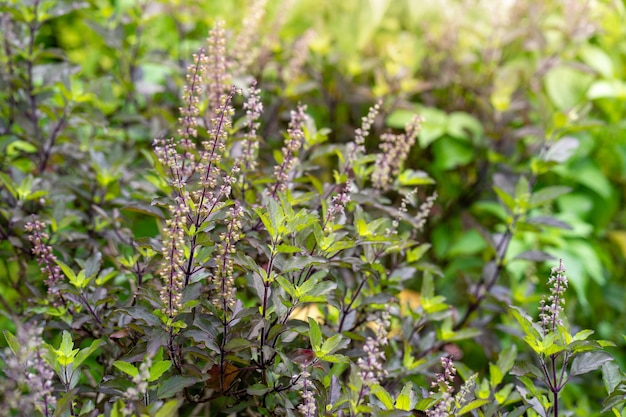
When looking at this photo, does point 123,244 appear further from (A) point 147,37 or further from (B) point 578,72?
(B) point 578,72

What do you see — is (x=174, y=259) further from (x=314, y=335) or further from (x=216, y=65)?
(x=216, y=65)

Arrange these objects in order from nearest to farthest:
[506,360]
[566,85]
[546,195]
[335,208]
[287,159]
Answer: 1. [335,208]
2. [287,159]
3. [506,360]
4. [546,195]
5. [566,85]

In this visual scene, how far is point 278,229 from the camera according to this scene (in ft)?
4.25

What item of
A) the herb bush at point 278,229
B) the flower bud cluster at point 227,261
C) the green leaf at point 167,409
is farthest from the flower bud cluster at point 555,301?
the green leaf at point 167,409

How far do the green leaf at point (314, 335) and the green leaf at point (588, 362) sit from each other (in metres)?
0.53

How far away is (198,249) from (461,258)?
A: 1.62 metres

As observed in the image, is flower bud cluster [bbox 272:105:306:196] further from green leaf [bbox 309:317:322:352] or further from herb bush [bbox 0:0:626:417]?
green leaf [bbox 309:317:322:352]

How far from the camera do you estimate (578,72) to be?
3027mm

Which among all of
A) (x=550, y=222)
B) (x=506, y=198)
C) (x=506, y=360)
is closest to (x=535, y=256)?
(x=550, y=222)

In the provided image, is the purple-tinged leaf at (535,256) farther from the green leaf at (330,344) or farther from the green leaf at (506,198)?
the green leaf at (330,344)

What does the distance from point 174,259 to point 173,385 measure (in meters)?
0.25

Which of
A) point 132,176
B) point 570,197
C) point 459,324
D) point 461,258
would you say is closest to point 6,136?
point 132,176

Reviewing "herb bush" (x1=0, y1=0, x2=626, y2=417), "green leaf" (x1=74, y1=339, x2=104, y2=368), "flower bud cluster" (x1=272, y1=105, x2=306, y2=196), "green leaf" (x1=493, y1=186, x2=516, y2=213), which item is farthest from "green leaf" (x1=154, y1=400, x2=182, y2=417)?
"green leaf" (x1=493, y1=186, x2=516, y2=213)

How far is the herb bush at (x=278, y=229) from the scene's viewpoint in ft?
4.20
